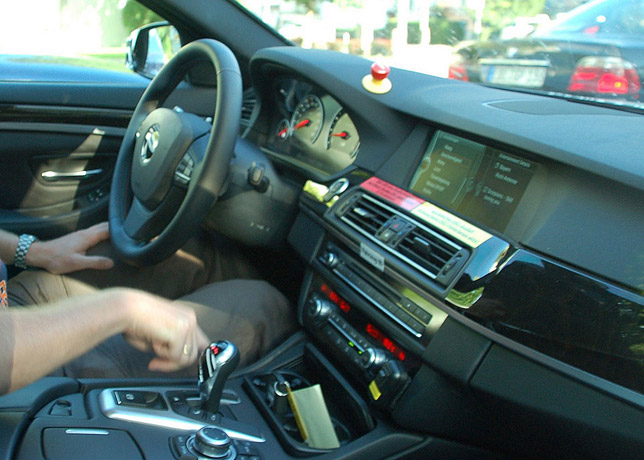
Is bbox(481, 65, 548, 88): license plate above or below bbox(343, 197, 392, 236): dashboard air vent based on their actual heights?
above

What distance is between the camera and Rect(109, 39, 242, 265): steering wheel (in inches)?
65.0

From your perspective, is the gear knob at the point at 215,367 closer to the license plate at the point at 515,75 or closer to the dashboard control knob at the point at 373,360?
the dashboard control knob at the point at 373,360

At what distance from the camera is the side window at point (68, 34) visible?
110 inches

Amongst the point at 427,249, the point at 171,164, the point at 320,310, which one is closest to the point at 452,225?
the point at 427,249

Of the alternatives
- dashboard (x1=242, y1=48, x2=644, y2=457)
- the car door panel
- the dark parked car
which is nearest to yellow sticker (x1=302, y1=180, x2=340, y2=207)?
dashboard (x1=242, y1=48, x2=644, y2=457)

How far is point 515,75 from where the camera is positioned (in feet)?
6.38

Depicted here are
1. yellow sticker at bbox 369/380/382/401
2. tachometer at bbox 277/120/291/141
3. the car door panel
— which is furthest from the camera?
the car door panel

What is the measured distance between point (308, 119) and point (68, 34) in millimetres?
3865

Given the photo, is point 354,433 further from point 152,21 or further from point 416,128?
point 152,21

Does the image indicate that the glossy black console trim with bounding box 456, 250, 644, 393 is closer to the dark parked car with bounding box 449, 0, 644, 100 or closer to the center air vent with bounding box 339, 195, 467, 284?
the center air vent with bounding box 339, 195, 467, 284

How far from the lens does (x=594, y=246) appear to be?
1.23 m

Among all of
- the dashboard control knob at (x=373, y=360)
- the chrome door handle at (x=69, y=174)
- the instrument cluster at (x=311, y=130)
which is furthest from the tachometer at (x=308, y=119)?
the chrome door handle at (x=69, y=174)

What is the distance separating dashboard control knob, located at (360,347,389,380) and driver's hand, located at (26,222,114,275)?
0.93m

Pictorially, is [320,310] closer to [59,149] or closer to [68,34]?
[59,149]
